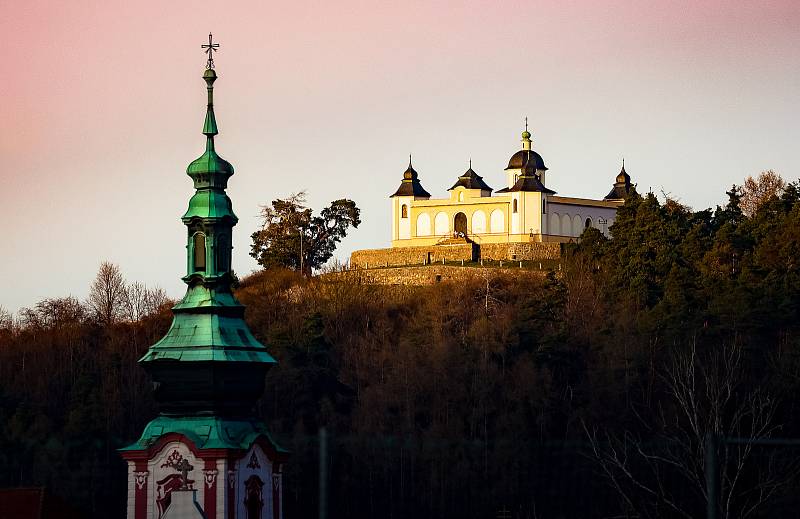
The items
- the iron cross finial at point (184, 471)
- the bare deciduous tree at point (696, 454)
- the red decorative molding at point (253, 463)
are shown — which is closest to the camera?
the bare deciduous tree at point (696, 454)

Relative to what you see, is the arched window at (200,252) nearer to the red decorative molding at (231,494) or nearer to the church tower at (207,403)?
the church tower at (207,403)

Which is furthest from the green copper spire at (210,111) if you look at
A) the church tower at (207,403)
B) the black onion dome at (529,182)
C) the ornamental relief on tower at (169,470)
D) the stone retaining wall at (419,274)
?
the black onion dome at (529,182)

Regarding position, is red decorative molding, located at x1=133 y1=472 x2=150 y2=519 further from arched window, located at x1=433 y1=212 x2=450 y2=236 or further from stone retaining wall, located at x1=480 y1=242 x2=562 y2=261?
arched window, located at x1=433 y1=212 x2=450 y2=236

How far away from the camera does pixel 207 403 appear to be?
182 feet

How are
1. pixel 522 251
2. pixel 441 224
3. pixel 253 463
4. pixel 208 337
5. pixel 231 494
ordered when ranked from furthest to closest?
pixel 441 224
pixel 522 251
pixel 208 337
pixel 253 463
pixel 231 494

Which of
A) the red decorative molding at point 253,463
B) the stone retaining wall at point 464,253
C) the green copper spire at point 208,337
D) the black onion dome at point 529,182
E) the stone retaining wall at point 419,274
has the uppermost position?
the black onion dome at point 529,182

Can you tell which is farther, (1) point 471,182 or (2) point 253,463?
(1) point 471,182

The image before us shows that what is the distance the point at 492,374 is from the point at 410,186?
101ft

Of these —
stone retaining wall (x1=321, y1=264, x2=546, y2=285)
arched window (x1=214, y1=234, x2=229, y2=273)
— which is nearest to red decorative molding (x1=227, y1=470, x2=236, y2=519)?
arched window (x1=214, y1=234, x2=229, y2=273)

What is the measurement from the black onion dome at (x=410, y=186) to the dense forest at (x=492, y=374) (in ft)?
27.1

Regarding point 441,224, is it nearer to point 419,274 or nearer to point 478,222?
point 478,222

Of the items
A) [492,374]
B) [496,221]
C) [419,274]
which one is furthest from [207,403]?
[496,221]

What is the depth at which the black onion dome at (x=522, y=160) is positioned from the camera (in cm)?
11656

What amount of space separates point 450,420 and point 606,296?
17.7m
